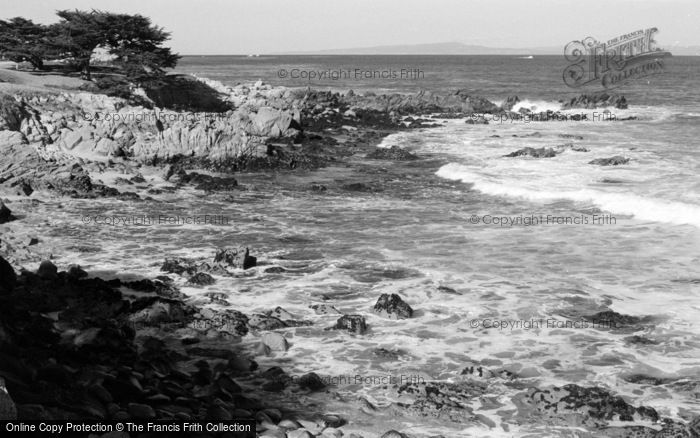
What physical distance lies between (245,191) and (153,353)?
56.1ft

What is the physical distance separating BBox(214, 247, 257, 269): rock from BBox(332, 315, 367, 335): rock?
13.9 ft

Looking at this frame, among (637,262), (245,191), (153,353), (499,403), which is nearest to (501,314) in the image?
(499,403)

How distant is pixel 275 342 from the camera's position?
40.5 ft

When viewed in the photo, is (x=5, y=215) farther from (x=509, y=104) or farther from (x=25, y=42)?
(x=509, y=104)

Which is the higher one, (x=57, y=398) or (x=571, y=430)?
(x=57, y=398)

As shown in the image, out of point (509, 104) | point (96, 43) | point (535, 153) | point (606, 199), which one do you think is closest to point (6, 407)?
point (606, 199)

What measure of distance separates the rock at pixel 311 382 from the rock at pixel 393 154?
26.1 m

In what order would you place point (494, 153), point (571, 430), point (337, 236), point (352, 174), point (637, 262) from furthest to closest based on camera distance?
point (494, 153), point (352, 174), point (337, 236), point (637, 262), point (571, 430)

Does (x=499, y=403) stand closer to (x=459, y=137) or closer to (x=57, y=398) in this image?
(x=57, y=398)

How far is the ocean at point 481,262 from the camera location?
39.0 feet

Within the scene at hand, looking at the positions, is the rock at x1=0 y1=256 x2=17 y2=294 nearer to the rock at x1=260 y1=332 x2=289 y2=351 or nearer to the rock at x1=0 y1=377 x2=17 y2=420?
the rock at x1=260 y1=332 x2=289 y2=351

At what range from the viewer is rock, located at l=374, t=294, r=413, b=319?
13906mm

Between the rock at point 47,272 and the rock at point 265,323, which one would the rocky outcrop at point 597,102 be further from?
the rock at point 47,272

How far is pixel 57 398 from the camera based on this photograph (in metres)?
8.22
